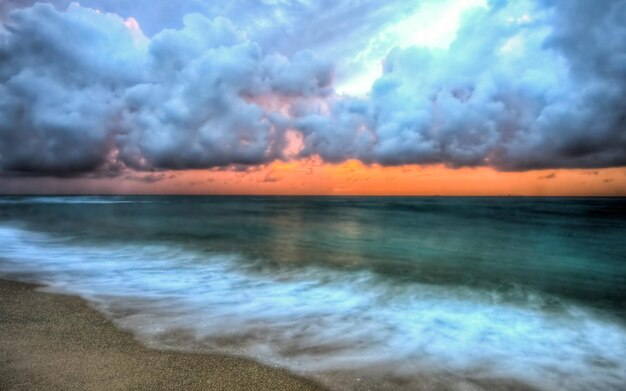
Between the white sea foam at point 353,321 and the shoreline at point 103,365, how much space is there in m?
0.41

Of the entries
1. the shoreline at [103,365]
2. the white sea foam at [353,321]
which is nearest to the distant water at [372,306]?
the white sea foam at [353,321]

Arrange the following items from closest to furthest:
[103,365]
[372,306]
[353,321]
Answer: [103,365] < [353,321] < [372,306]

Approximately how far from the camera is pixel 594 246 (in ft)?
67.9

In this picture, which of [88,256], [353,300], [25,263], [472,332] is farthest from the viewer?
[88,256]

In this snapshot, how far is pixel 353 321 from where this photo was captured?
22.9ft

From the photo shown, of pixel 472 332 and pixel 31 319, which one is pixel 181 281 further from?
pixel 472 332

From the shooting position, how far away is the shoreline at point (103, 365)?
391 centimetres

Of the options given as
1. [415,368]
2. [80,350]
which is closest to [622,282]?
[415,368]

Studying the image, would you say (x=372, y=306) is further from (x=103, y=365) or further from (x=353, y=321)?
(x=103, y=365)

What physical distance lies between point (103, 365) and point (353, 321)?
14.2ft

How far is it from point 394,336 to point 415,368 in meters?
1.32

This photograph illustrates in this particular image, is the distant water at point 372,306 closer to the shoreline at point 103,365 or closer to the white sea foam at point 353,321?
the white sea foam at point 353,321

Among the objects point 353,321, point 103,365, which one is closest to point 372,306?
point 353,321

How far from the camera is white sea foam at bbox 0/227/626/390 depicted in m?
5.11
